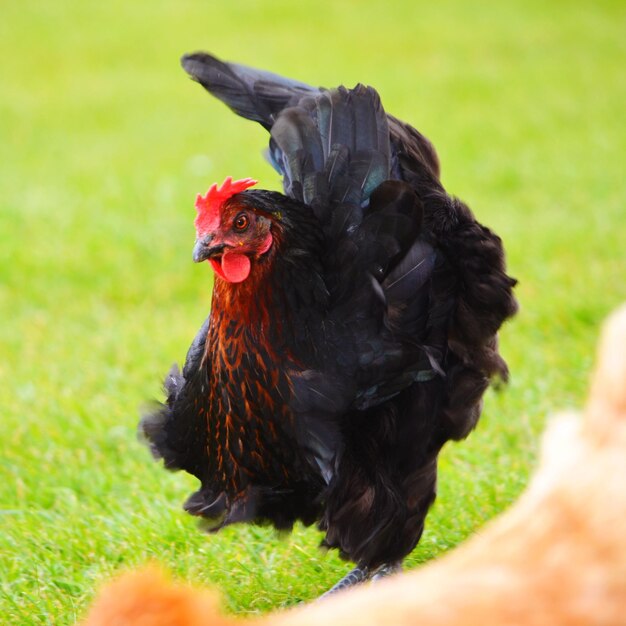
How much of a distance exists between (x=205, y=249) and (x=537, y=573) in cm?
184

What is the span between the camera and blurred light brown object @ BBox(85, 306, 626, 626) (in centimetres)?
182

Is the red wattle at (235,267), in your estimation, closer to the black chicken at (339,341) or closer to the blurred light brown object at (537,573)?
the black chicken at (339,341)

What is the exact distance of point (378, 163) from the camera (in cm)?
359

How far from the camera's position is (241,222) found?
3457 millimetres

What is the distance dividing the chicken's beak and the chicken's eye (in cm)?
8

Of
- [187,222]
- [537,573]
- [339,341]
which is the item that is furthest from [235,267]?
[187,222]

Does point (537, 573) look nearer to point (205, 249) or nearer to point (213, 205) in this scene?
point (205, 249)

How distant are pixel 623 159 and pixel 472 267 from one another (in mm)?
7004

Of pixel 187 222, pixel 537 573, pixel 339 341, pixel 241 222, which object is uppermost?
pixel 187 222

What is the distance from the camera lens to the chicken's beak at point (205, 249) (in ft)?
11.2

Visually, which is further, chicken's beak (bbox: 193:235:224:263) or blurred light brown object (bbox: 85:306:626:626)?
chicken's beak (bbox: 193:235:224:263)

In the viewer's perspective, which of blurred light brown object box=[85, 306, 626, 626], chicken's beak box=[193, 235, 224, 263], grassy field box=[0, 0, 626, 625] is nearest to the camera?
blurred light brown object box=[85, 306, 626, 626]

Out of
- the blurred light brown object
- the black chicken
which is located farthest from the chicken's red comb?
the blurred light brown object

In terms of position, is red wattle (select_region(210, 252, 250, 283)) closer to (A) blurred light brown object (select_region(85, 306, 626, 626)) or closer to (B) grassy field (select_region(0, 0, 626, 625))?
(B) grassy field (select_region(0, 0, 626, 625))
